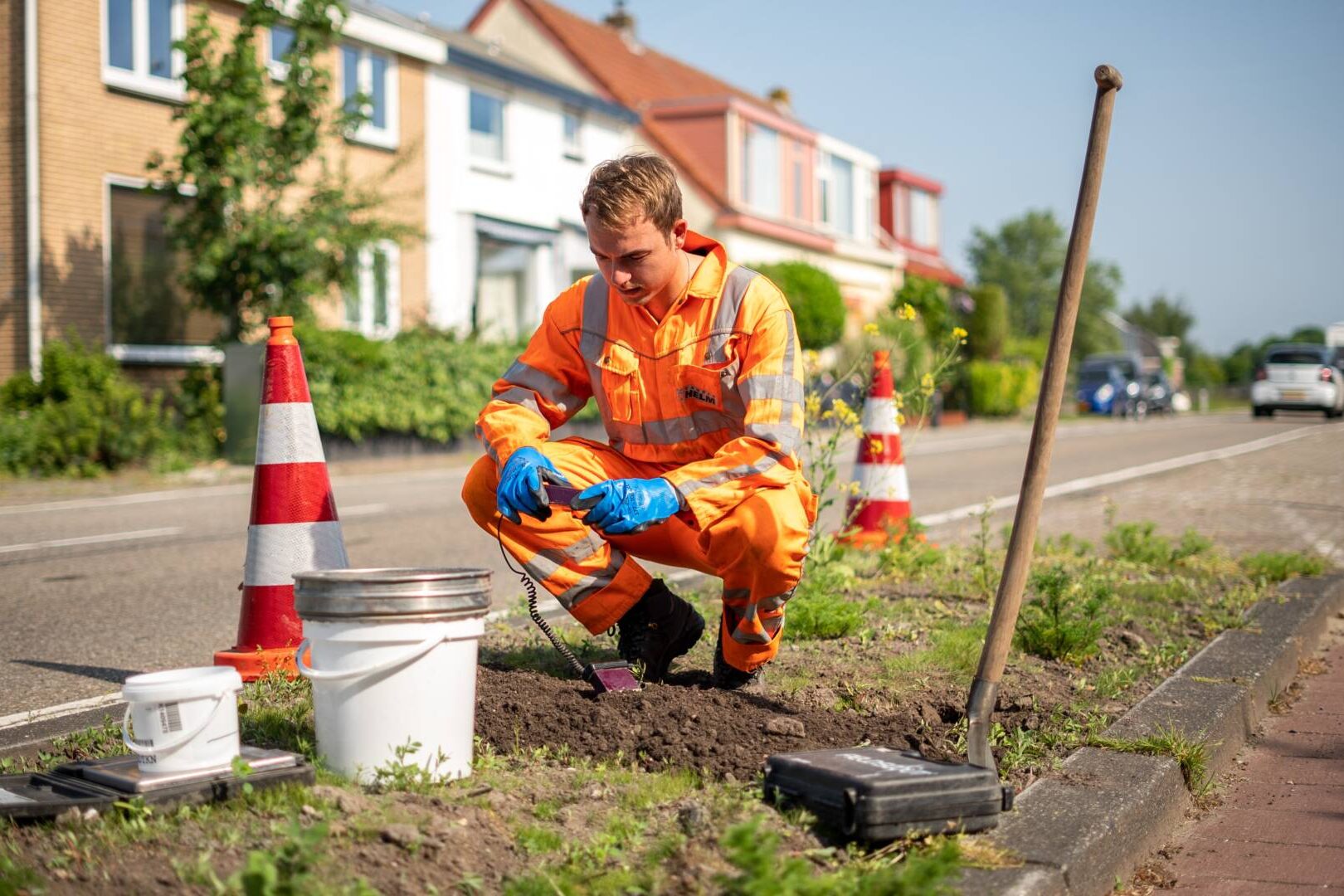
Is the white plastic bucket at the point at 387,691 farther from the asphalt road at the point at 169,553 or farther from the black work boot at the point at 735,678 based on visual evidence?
the asphalt road at the point at 169,553

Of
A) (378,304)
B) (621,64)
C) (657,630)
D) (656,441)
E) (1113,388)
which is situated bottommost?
(657,630)

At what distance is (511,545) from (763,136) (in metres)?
31.3

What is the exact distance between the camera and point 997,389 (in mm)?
33594

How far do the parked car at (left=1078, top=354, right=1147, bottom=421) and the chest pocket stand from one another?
34.5m

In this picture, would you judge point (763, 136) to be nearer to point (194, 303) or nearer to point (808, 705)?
point (194, 303)

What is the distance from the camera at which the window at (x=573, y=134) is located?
26.4m

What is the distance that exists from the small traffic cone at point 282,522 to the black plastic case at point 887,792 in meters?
1.78

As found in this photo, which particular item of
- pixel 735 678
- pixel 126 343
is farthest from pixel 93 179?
pixel 735 678

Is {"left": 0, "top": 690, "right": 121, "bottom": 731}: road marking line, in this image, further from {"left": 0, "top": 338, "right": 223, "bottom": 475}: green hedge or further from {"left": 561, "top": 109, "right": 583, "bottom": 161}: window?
{"left": 561, "top": 109, "right": 583, "bottom": 161}: window

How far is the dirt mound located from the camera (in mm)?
3234

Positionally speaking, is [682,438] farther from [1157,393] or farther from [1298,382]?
[1157,393]

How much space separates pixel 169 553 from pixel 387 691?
568 cm

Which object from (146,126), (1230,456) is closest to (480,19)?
(146,126)

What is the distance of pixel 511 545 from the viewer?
3.88m
